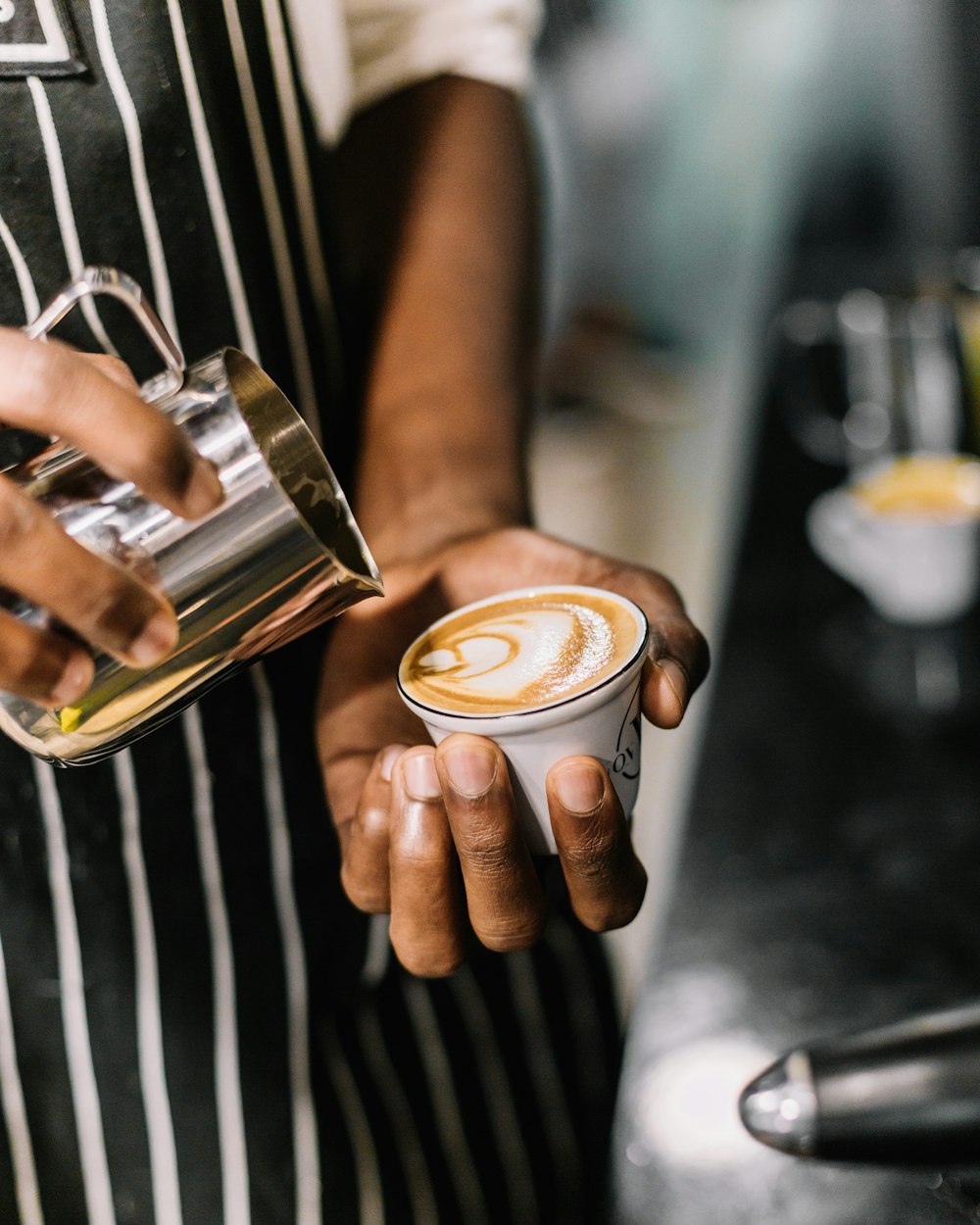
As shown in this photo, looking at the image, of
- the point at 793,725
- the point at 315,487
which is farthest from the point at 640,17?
the point at 315,487

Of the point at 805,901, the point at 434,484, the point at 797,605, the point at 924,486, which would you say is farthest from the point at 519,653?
the point at 924,486

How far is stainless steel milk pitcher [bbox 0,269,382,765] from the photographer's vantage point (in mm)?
603

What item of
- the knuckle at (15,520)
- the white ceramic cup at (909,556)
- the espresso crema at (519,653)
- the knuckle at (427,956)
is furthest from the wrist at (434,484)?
the white ceramic cup at (909,556)

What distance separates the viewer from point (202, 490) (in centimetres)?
60

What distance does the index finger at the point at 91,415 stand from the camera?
0.53m

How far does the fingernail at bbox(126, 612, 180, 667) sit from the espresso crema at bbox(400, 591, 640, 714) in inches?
7.2

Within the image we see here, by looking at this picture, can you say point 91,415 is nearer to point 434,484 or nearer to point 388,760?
point 388,760

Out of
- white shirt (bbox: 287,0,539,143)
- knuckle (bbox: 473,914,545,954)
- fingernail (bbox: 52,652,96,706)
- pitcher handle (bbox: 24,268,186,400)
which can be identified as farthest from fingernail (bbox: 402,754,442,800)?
white shirt (bbox: 287,0,539,143)

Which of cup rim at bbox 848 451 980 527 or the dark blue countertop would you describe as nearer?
the dark blue countertop

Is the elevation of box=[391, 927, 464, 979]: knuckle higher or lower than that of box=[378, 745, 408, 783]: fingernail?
lower

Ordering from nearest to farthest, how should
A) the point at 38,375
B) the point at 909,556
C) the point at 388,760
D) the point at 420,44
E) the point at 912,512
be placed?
the point at 38,375
the point at 388,760
the point at 420,44
the point at 909,556
the point at 912,512

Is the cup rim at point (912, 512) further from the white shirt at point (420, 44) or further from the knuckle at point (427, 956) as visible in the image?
the knuckle at point (427, 956)

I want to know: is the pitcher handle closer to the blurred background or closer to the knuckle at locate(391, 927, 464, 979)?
the knuckle at locate(391, 927, 464, 979)

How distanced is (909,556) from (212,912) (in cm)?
101
